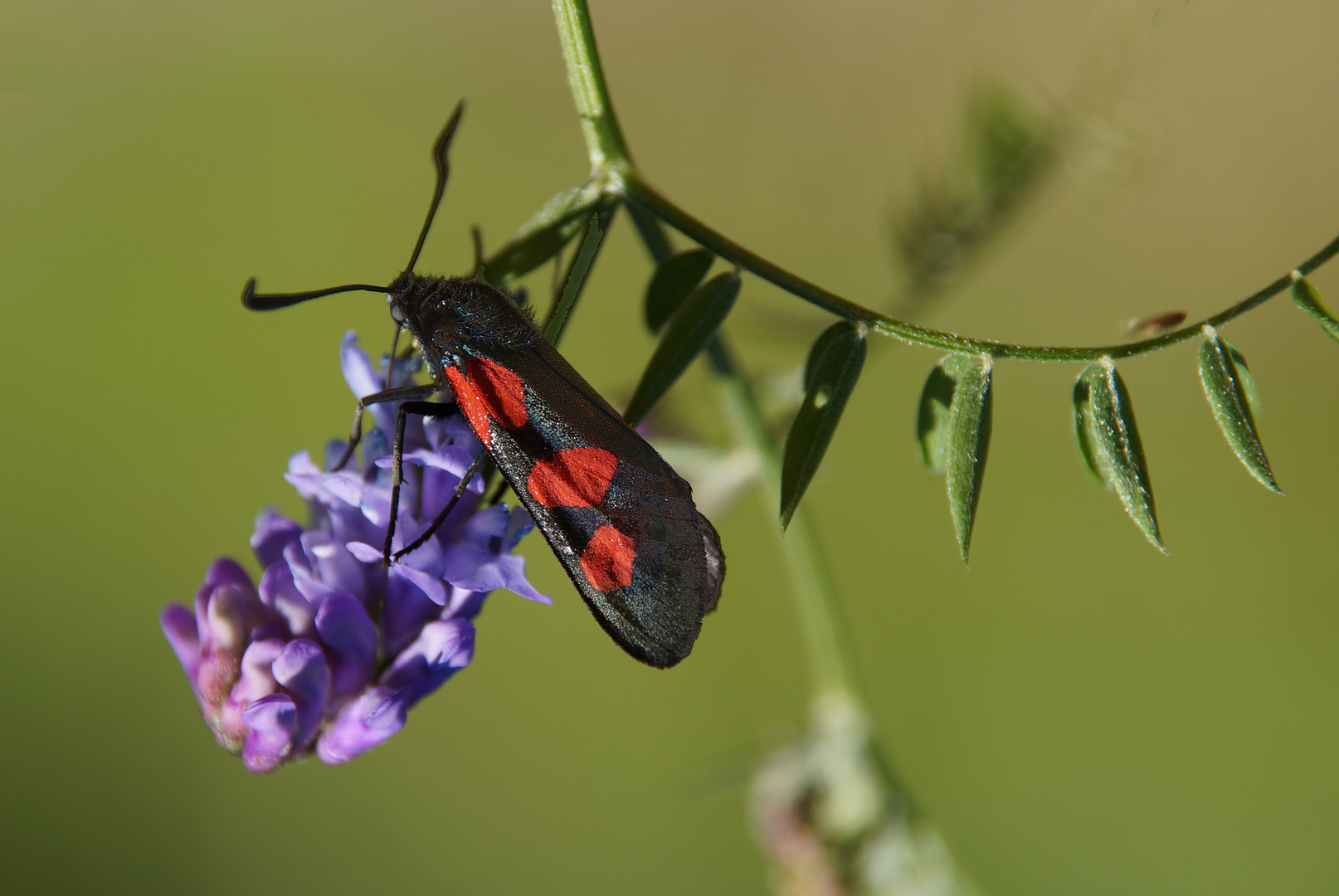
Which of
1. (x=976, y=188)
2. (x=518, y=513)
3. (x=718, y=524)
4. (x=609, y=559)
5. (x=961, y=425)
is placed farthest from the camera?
(x=718, y=524)

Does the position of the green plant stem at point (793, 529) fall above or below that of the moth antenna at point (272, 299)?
below

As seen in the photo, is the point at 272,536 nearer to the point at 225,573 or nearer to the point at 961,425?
the point at 225,573

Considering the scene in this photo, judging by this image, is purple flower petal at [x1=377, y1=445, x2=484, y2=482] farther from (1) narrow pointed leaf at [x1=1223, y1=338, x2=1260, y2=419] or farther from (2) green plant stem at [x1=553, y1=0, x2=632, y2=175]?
(1) narrow pointed leaf at [x1=1223, y1=338, x2=1260, y2=419]

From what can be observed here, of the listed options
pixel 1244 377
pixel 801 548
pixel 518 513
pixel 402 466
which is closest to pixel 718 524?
pixel 801 548

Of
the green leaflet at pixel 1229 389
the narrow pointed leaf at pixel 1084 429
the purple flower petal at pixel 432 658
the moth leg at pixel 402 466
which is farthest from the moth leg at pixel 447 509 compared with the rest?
the green leaflet at pixel 1229 389

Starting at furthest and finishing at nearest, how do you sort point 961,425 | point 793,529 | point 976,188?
point 976,188, point 793,529, point 961,425

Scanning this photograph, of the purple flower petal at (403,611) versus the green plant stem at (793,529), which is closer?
the purple flower petal at (403,611)

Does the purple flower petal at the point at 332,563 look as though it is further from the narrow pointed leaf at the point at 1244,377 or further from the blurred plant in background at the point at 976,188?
the blurred plant in background at the point at 976,188
